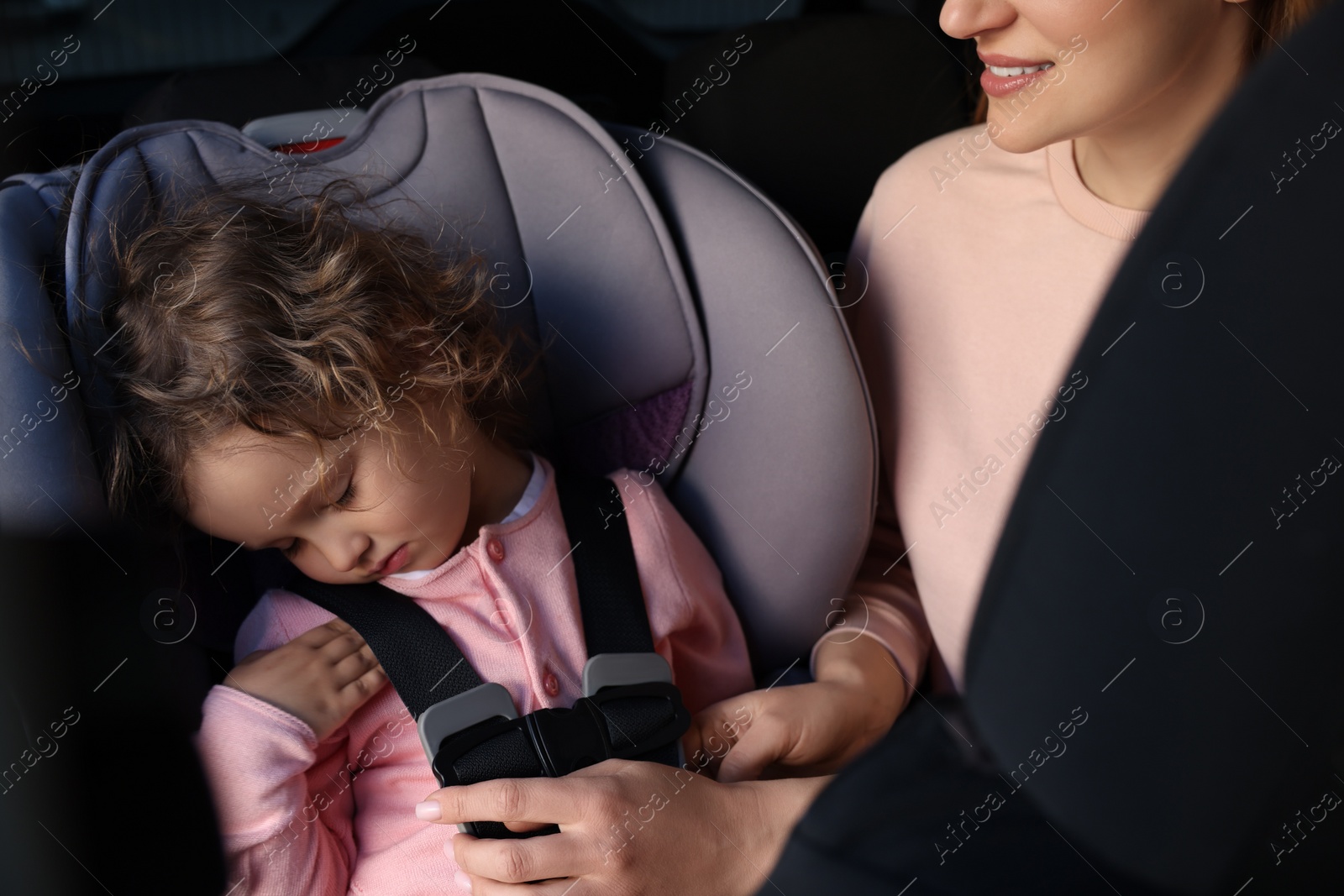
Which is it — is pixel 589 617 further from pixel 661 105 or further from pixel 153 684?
pixel 661 105

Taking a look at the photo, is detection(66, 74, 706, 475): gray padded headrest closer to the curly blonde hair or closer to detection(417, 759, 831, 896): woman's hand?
the curly blonde hair

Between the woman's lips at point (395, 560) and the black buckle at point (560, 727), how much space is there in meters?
0.12

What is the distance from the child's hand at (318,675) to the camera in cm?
76

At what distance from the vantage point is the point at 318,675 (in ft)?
2.56

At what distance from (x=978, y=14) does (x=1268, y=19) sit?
0.21 m

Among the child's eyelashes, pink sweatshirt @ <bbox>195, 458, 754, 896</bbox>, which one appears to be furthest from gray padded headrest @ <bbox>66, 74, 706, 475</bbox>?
the child's eyelashes

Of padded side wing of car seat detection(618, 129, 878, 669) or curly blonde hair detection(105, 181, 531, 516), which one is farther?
padded side wing of car seat detection(618, 129, 878, 669)

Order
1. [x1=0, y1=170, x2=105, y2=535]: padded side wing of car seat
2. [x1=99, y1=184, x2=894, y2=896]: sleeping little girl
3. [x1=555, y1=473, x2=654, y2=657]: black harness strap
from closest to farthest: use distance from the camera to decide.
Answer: [x1=0, y1=170, x2=105, y2=535]: padded side wing of car seat
[x1=99, y1=184, x2=894, y2=896]: sleeping little girl
[x1=555, y1=473, x2=654, y2=657]: black harness strap

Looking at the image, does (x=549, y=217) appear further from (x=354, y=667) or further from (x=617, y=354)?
(x=354, y=667)

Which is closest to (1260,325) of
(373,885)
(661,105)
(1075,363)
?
(1075,363)

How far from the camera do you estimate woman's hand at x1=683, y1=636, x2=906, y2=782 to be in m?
0.87

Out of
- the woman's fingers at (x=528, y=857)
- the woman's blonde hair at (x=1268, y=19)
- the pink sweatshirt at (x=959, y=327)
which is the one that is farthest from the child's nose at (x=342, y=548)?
the woman's blonde hair at (x=1268, y=19)

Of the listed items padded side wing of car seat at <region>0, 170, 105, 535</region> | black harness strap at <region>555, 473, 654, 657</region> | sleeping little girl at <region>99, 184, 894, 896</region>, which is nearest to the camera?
padded side wing of car seat at <region>0, 170, 105, 535</region>

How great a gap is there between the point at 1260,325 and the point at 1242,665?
11cm
